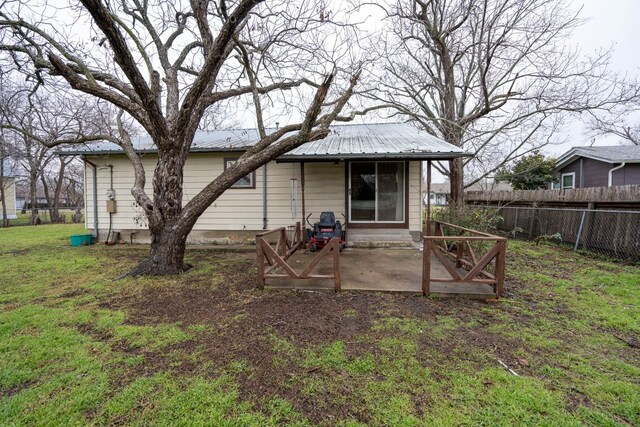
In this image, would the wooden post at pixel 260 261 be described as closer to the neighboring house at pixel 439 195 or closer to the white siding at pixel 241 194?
the white siding at pixel 241 194

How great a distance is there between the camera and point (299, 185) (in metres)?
8.14

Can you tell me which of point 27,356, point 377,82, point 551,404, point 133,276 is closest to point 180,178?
point 133,276

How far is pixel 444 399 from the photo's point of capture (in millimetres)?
2064

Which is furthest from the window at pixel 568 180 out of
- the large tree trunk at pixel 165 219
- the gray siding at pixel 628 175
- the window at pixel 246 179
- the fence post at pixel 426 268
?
the large tree trunk at pixel 165 219

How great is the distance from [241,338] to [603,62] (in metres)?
13.2

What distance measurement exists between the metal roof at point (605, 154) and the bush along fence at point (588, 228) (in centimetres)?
661

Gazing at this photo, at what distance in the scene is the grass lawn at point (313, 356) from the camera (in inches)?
77.3

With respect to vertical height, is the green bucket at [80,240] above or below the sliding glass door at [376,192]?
below

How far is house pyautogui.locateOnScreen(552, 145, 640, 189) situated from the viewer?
12.4 m

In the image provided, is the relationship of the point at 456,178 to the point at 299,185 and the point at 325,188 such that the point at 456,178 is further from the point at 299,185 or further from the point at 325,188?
the point at 299,185

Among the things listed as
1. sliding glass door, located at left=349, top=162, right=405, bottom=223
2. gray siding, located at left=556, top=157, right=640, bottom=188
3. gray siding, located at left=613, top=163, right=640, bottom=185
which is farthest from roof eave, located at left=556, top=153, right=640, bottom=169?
sliding glass door, located at left=349, top=162, right=405, bottom=223

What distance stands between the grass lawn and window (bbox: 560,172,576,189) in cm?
1355

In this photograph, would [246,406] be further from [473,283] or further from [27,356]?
[473,283]

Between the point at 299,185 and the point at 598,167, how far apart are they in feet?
48.5
